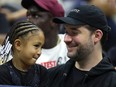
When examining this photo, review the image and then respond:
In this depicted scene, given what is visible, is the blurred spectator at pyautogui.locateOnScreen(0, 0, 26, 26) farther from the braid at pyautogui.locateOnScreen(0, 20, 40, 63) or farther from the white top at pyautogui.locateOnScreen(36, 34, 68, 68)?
the braid at pyautogui.locateOnScreen(0, 20, 40, 63)

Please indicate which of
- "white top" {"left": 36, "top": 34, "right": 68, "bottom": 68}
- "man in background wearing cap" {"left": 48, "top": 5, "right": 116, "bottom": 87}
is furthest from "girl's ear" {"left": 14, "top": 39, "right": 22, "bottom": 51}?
"white top" {"left": 36, "top": 34, "right": 68, "bottom": 68}

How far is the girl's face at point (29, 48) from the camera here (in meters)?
4.93

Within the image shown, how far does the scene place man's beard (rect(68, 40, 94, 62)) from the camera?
196 inches

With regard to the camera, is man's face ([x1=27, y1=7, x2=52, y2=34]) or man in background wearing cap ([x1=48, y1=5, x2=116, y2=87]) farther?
man's face ([x1=27, y1=7, x2=52, y2=34])

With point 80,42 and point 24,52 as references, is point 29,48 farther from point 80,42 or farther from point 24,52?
point 80,42

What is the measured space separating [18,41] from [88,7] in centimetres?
72

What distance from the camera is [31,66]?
5.05 m

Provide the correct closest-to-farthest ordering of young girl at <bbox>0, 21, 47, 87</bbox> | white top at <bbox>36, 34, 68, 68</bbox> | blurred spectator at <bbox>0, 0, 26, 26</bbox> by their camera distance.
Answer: young girl at <bbox>0, 21, 47, 87</bbox> → white top at <bbox>36, 34, 68, 68</bbox> → blurred spectator at <bbox>0, 0, 26, 26</bbox>

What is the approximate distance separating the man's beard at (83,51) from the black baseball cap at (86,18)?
18 cm

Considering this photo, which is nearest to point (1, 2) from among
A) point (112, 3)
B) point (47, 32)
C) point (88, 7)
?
point (112, 3)

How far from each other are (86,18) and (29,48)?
0.59 meters

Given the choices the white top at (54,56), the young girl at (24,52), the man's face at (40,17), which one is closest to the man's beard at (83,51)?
the young girl at (24,52)

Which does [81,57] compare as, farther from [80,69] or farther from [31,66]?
[31,66]

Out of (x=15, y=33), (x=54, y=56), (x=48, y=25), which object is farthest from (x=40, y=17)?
(x=15, y=33)
